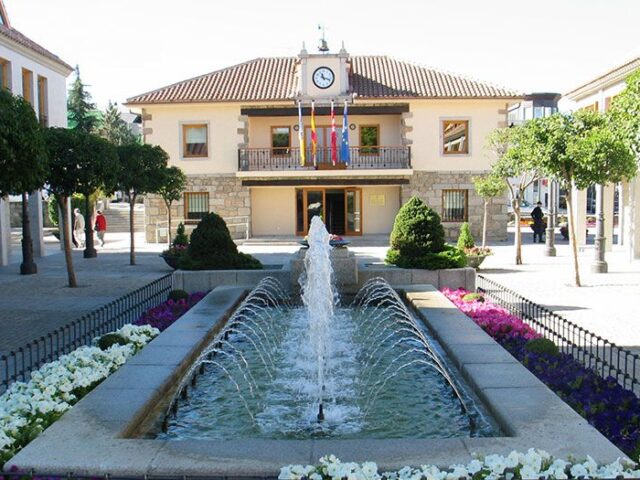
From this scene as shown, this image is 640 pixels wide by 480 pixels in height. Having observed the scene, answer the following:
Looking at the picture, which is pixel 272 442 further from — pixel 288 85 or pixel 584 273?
pixel 288 85

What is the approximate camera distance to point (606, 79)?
980 inches

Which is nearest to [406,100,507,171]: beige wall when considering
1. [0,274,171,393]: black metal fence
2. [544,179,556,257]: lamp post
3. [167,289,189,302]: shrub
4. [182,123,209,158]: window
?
[544,179,556,257]: lamp post

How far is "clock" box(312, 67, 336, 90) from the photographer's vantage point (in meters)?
32.2

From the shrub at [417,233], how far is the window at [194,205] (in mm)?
18509

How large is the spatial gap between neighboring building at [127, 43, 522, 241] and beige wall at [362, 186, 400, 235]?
45 mm

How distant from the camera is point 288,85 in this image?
109ft

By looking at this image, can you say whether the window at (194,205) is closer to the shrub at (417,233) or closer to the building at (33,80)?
the building at (33,80)

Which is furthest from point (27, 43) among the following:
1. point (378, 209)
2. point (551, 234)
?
point (551, 234)

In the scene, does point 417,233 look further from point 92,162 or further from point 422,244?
point 92,162

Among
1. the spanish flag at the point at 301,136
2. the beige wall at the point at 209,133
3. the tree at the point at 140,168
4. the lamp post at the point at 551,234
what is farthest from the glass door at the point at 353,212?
the tree at the point at 140,168

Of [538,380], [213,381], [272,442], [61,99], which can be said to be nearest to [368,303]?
[213,381]

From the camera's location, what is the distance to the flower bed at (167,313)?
10695mm

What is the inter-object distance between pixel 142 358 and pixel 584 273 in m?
13.9

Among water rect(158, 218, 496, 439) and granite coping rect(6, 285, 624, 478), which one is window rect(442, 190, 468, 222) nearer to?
water rect(158, 218, 496, 439)
